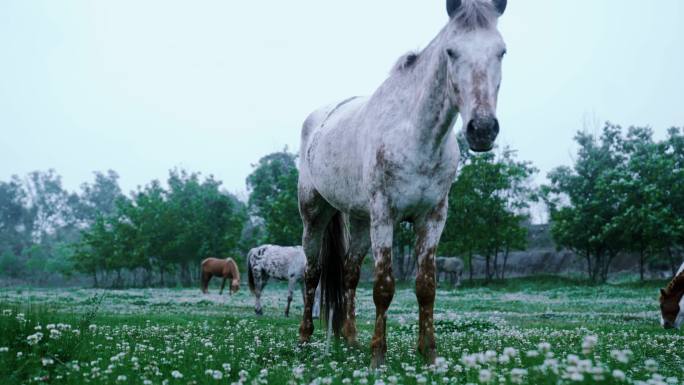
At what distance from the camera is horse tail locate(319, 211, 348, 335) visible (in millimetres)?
8906

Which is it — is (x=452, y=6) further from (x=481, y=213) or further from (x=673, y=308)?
(x=481, y=213)

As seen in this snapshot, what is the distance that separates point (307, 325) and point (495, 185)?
44.1m

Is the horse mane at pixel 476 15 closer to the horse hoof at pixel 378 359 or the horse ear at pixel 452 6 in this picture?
the horse ear at pixel 452 6

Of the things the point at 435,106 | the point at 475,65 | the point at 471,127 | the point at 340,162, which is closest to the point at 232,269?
the point at 340,162

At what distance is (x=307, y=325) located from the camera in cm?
823

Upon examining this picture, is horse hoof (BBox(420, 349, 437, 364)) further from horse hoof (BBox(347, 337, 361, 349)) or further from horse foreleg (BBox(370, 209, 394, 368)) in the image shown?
horse hoof (BBox(347, 337, 361, 349))

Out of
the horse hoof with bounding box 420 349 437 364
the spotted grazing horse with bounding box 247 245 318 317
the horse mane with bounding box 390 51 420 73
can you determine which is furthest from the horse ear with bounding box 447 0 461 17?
the spotted grazing horse with bounding box 247 245 318 317

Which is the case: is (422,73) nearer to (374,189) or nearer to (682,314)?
(374,189)

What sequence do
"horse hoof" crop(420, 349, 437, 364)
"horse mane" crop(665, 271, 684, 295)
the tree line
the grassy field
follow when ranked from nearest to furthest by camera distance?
the grassy field, "horse hoof" crop(420, 349, 437, 364), "horse mane" crop(665, 271, 684, 295), the tree line

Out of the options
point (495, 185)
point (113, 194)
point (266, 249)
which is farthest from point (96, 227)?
point (113, 194)

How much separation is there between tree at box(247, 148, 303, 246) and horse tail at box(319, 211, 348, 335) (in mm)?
41401

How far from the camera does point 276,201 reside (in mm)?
56094

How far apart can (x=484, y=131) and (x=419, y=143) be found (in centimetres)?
119

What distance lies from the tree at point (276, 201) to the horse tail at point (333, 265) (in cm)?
4140
